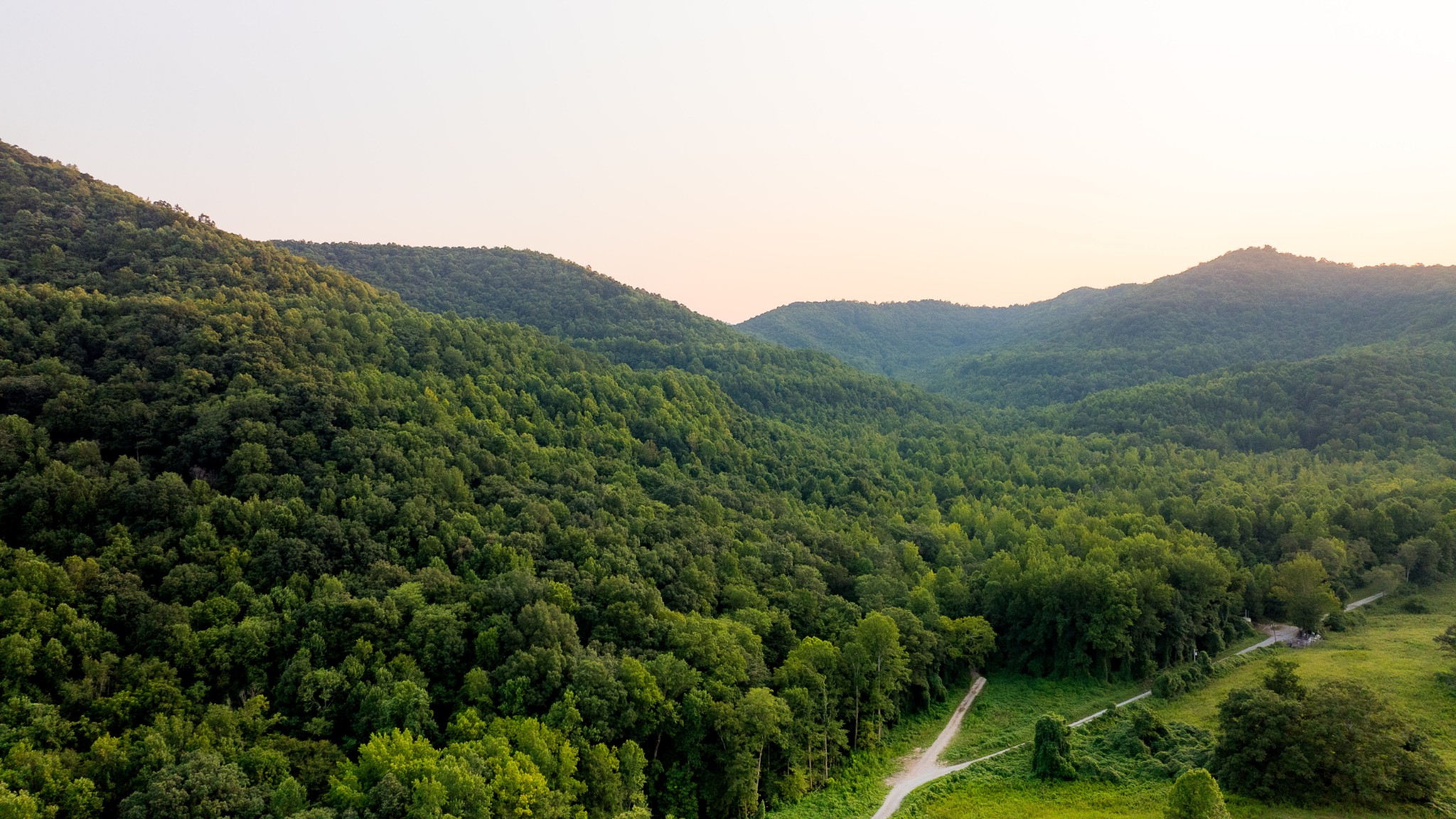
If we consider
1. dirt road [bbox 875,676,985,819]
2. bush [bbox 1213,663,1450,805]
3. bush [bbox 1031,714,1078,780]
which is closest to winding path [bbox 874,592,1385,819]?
dirt road [bbox 875,676,985,819]

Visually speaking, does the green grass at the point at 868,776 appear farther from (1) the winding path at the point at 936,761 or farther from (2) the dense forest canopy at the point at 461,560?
(2) the dense forest canopy at the point at 461,560

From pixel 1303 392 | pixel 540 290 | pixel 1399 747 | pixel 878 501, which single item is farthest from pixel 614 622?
pixel 1303 392

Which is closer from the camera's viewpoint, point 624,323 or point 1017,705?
point 1017,705

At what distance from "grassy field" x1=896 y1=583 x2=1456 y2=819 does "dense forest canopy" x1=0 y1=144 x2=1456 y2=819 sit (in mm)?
4034

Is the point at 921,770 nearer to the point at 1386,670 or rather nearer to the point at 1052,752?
the point at 1052,752

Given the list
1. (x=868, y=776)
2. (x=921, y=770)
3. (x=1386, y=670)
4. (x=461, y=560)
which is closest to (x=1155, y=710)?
(x=1386, y=670)

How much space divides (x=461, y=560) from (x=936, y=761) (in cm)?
3722

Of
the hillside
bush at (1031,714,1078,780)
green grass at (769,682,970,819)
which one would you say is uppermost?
the hillside

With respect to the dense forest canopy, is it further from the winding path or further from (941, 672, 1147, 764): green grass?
the winding path

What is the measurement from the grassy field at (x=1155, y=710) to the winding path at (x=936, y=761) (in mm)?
752

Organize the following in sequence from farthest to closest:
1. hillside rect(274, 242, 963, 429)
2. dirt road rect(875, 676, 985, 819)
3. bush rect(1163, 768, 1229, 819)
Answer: hillside rect(274, 242, 963, 429), dirt road rect(875, 676, 985, 819), bush rect(1163, 768, 1229, 819)

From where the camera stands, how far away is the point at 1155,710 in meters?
53.1

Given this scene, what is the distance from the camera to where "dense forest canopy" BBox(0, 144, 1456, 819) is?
36750 mm

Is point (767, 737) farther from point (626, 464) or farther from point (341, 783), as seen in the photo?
point (626, 464)
